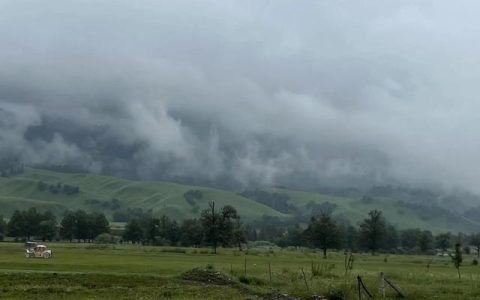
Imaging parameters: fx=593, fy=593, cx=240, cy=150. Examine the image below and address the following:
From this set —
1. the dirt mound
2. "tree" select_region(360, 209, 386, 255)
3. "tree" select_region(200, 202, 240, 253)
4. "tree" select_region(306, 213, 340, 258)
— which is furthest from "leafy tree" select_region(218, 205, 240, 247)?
the dirt mound

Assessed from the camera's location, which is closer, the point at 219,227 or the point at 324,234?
the point at 324,234

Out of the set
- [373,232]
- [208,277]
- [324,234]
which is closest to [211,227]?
[324,234]

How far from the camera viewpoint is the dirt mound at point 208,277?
181ft

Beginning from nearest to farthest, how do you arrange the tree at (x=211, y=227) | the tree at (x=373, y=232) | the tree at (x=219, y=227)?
the tree at (x=211, y=227), the tree at (x=219, y=227), the tree at (x=373, y=232)

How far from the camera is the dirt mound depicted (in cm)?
5522

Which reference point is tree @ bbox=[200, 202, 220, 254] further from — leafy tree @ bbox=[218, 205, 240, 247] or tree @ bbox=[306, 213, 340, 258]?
tree @ bbox=[306, 213, 340, 258]

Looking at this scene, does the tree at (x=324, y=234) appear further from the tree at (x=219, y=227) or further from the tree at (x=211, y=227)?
the tree at (x=211, y=227)

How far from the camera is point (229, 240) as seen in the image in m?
179

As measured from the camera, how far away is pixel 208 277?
56531 mm

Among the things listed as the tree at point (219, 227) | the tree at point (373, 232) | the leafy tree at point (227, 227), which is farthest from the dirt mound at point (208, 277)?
the tree at point (373, 232)

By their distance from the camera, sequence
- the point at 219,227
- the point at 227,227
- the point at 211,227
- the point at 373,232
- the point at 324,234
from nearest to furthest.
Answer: the point at 324,234, the point at 211,227, the point at 219,227, the point at 227,227, the point at 373,232

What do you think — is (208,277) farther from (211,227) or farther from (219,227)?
(219,227)

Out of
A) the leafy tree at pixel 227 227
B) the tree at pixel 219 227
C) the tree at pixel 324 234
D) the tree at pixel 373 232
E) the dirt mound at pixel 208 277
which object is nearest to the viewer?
the dirt mound at pixel 208 277

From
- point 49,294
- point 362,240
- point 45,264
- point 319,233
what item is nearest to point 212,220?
point 319,233
